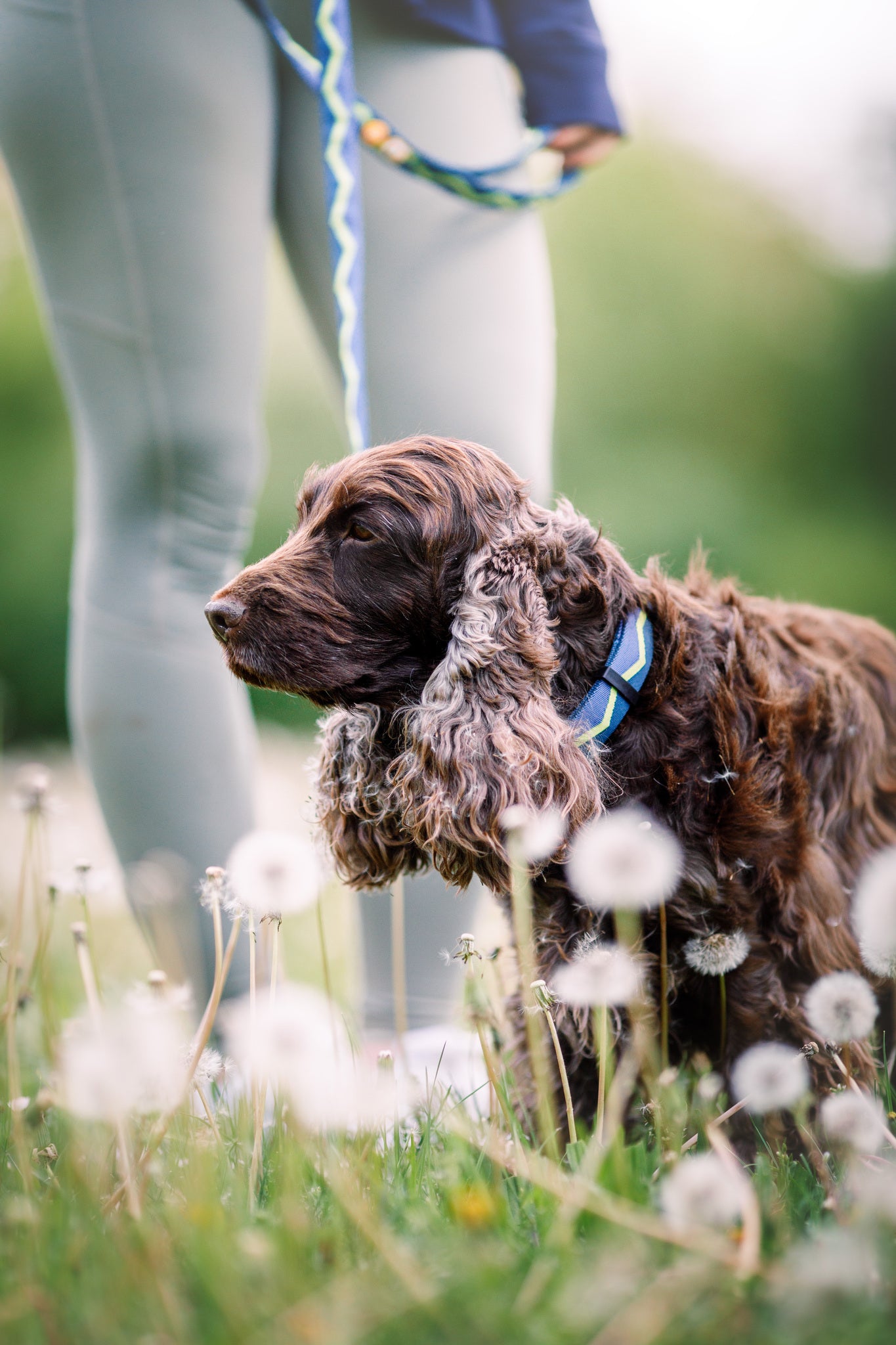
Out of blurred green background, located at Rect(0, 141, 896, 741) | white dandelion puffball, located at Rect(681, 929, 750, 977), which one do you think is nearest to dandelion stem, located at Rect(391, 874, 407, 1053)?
white dandelion puffball, located at Rect(681, 929, 750, 977)

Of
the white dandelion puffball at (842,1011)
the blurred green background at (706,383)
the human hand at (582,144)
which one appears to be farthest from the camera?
the blurred green background at (706,383)

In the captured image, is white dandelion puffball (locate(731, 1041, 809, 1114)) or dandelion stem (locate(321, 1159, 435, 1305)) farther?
white dandelion puffball (locate(731, 1041, 809, 1114))

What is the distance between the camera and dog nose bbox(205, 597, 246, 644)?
1.75 metres

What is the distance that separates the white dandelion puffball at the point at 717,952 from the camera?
67.1 inches

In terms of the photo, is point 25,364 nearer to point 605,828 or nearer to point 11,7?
point 11,7

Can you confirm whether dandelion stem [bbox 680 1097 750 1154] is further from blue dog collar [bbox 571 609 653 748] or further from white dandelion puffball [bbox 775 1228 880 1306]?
blue dog collar [bbox 571 609 653 748]

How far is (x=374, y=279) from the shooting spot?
2.18m

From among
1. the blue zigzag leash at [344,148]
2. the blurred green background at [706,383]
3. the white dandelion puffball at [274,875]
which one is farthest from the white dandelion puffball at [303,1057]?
the blurred green background at [706,383]

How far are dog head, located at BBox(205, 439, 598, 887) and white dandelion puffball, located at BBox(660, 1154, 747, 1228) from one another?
636mm

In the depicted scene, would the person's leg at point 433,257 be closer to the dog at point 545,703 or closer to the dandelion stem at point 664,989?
the dog at point 545,703

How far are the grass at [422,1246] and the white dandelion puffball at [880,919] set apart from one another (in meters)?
0.26

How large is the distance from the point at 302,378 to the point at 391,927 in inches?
389

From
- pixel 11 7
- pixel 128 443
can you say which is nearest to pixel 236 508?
pixel 128 443


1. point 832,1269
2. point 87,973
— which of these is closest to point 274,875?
point 87,973
